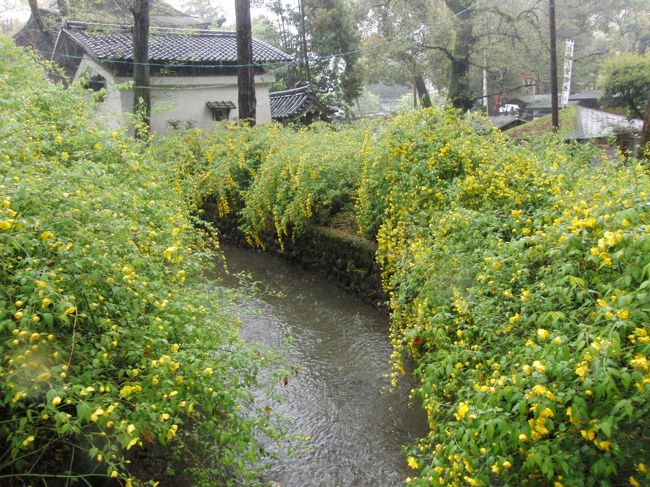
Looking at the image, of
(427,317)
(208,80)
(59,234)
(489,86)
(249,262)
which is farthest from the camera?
(489,86)

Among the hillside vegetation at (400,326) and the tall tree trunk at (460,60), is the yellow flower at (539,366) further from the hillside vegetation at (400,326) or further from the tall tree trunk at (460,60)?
the tall tree trunk at (460,60)

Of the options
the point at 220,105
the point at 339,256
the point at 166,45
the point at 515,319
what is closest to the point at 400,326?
the point at 515,319

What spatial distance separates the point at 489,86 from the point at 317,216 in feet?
100

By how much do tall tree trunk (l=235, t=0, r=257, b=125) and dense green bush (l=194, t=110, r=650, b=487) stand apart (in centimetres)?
868

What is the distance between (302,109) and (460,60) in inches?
244

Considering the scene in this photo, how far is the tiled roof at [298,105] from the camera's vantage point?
20.9 m

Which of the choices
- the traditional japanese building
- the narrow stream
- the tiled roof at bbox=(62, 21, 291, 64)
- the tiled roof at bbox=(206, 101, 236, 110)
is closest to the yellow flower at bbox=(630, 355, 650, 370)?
the narrow stream

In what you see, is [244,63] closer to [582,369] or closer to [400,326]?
[400,326]

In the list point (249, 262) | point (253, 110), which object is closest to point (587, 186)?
point (249, 262)

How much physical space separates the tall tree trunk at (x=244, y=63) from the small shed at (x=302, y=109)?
5398mm

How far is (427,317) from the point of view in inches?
186

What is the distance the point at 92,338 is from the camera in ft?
9.86

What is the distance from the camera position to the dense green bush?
2.53 metres

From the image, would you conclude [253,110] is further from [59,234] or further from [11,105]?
[59,234]
